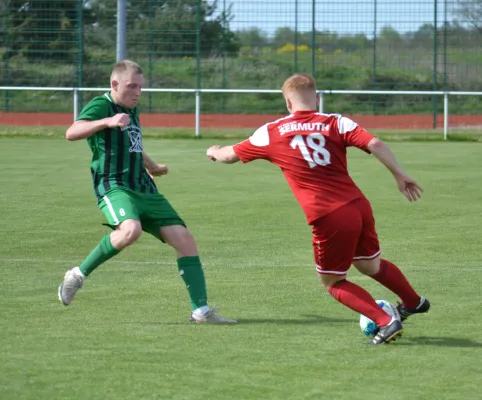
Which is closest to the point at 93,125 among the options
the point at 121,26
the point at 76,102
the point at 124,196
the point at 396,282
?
the point at 124,196

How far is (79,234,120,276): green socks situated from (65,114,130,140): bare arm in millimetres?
641

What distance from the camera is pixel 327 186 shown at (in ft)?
19.1

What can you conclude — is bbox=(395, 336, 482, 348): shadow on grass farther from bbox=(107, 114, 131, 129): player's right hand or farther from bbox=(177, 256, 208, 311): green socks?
bbox=(107, 114, 131, 129): player's right hand

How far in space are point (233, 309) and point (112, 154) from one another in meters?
1.24

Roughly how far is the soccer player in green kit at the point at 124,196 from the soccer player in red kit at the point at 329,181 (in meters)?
0.90

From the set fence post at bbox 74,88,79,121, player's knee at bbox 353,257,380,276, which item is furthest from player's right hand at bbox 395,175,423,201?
fence post at bbox 74,88,79,121

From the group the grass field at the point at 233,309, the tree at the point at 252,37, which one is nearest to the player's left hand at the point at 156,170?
the grass field at the point at 233,309

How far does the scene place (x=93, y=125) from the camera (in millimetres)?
6500

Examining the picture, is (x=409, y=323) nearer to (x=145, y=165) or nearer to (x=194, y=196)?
(x=145, y=165)

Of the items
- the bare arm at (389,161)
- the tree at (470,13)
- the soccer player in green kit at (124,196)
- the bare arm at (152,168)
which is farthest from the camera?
the tree at (470,13)

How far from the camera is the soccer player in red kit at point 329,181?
18.9ft

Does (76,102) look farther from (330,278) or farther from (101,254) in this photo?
(330,278)

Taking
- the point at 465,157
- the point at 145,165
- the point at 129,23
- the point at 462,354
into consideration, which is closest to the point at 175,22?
the point at 129,23

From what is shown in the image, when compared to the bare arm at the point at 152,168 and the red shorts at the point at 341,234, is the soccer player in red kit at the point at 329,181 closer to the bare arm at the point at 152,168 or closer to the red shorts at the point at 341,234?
the red shorts at the point at 341,234
